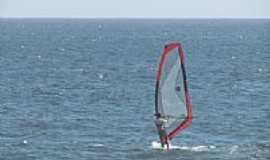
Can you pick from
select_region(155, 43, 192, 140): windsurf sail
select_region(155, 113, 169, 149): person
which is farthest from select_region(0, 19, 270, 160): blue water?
select_region(155, 43, 192, 140): windsurf sail

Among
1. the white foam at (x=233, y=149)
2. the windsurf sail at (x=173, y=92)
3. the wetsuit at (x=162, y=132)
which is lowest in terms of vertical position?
the white foam at (x=233, y=149)

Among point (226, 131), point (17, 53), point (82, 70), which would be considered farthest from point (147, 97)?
point (17, 53)

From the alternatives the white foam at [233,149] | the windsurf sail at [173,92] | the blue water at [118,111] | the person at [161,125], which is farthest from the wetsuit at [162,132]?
the white foam at [233,149]

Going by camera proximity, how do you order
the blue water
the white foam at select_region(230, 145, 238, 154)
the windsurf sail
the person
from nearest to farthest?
the windsurf sail → the person → the white foam at select_region(230, 145, 238, 154) → the blue water

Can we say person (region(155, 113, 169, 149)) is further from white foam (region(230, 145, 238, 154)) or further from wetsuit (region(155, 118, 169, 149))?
white foam (region(230, 145, 238, 154))

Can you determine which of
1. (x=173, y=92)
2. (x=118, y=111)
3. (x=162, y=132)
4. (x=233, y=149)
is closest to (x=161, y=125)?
(x=162, y=132)

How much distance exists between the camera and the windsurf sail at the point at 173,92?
1677 inches

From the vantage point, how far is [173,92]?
43.2m

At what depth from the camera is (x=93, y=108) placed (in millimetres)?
62438

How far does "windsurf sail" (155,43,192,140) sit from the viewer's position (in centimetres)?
4259

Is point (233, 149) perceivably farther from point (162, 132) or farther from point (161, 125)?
point (161, 125)

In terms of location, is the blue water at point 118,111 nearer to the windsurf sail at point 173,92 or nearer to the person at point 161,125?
the person at point 161,125

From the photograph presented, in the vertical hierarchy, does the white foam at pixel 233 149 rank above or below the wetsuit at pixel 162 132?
below

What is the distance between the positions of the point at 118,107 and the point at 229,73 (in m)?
30.5
